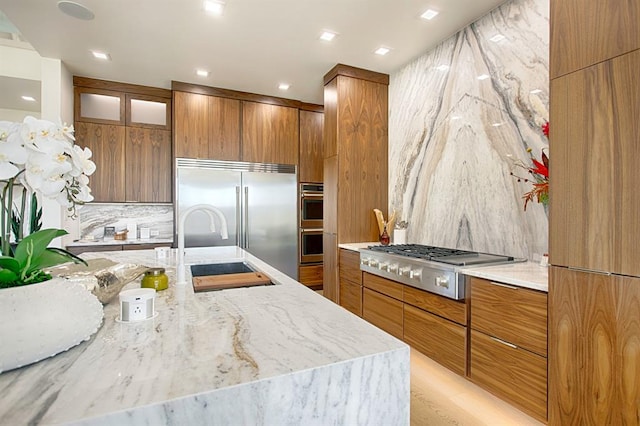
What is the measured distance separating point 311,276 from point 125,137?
311 centimetres

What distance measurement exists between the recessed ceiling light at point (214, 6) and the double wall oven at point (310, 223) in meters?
2.61

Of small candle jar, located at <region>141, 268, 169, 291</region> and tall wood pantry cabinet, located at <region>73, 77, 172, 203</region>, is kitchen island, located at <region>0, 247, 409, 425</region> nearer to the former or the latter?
small candle jar, located at <region>141, 268, 169, 291</region>

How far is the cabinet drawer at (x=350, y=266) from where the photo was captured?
131 inches

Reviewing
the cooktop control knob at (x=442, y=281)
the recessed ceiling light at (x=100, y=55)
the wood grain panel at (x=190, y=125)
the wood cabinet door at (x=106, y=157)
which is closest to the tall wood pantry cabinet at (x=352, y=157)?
the cooktop control knob at (x=442, y=281)

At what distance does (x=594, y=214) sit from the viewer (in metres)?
1.48

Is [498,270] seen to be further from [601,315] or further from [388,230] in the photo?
[388,230]

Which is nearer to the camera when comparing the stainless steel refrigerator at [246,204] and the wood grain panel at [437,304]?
the wood grain panel at [437,304]

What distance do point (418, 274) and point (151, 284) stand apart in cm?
182

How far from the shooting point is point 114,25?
9.37 feet

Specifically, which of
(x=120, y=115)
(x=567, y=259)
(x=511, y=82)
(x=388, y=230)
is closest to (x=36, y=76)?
(x=120, y=115)

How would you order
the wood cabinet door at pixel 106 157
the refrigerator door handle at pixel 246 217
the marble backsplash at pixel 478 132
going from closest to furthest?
the marble backsplash at pixel 478 132, the wood cabinet door at pixel 106 157, the refrigerator door handle at pixel 246 217

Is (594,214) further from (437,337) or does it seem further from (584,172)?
(437,337)

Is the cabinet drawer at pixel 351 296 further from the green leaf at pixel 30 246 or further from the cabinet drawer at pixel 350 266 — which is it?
the green leaf at pixel 30 246

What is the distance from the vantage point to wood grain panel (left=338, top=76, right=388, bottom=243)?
12.0 ft
